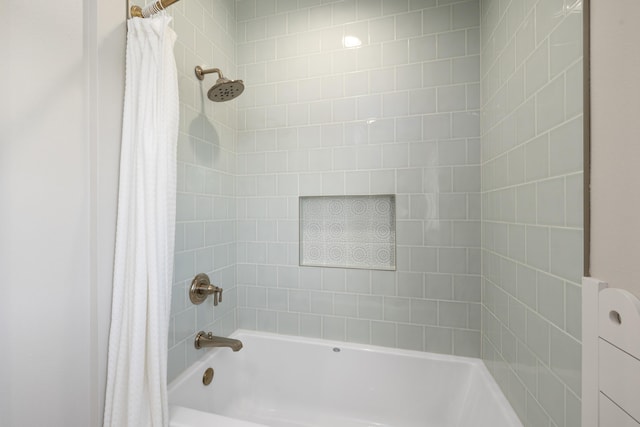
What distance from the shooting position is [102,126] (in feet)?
2.74

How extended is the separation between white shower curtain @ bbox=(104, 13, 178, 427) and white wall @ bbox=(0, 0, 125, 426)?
50 mm

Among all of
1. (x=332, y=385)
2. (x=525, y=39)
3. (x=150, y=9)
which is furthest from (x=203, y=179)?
(x=525, y=39)

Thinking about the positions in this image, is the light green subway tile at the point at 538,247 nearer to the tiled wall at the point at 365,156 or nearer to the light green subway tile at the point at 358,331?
the tiled wall at the point at 365,156

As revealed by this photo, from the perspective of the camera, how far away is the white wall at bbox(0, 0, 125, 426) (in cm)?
67

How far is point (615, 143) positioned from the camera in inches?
20.1

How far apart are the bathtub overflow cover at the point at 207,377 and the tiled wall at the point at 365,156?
0.37 m

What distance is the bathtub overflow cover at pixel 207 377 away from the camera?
1311mm

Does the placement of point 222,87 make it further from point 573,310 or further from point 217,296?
point 573,310

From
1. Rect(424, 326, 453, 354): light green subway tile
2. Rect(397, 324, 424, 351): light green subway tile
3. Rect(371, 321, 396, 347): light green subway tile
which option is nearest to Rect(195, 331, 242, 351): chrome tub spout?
Rect(371, 321, 396, 347): light green subway tile

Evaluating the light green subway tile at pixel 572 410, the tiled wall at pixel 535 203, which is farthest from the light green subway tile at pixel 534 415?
the light green subway tile at pixel 572 410

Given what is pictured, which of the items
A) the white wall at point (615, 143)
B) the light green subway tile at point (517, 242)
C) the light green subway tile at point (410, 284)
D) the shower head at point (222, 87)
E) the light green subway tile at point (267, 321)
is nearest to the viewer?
the white wall at point (615, 143)

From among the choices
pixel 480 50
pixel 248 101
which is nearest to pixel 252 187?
pixel 248 101

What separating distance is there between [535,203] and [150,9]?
139 cm

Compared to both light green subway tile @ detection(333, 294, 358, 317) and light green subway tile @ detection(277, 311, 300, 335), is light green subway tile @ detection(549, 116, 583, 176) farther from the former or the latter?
light green subway tile @ detection(277, 311, 300, 335)
